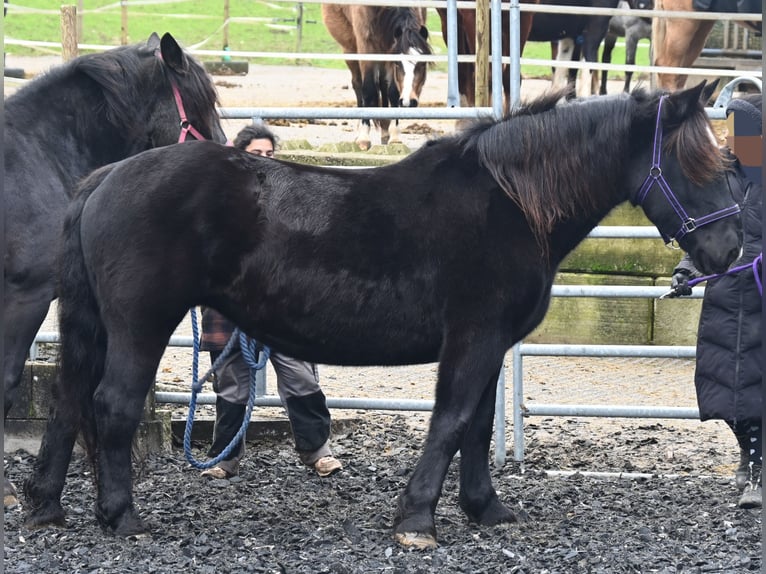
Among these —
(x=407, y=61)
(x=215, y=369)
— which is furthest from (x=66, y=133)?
(x=407, y=61)

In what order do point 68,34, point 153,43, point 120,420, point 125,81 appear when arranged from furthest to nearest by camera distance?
1. point 68,34
2. point 153,43
3. point 125,81
4. point 120,420

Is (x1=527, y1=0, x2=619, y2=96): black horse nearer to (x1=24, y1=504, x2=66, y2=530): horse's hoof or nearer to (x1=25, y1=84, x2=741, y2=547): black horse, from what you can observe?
(x1=25, y1=84, x2=741, y2=547): black horse

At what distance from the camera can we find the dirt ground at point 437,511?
13.0ft

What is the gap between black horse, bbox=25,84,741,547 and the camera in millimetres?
4070

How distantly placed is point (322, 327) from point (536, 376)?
3479 millimetres

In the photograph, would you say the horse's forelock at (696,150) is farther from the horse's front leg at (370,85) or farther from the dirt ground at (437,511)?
the horse's front leg at (370,85)

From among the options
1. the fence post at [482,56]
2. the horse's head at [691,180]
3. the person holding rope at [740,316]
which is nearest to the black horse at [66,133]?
the fence post at [482,56]

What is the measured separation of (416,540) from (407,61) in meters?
8.01

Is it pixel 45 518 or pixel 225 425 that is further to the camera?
pixel 225 425

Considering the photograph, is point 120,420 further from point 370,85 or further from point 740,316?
point 370,85

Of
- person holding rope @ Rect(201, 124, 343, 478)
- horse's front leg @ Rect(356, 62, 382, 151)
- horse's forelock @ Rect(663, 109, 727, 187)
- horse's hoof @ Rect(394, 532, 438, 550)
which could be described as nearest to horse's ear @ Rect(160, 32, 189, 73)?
person holding rope @ Rect(201, 124, 343, 478)

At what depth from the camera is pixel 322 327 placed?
4.16 meters

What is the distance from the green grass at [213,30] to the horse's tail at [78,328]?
17.2 metres

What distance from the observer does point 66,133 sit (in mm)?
4848
